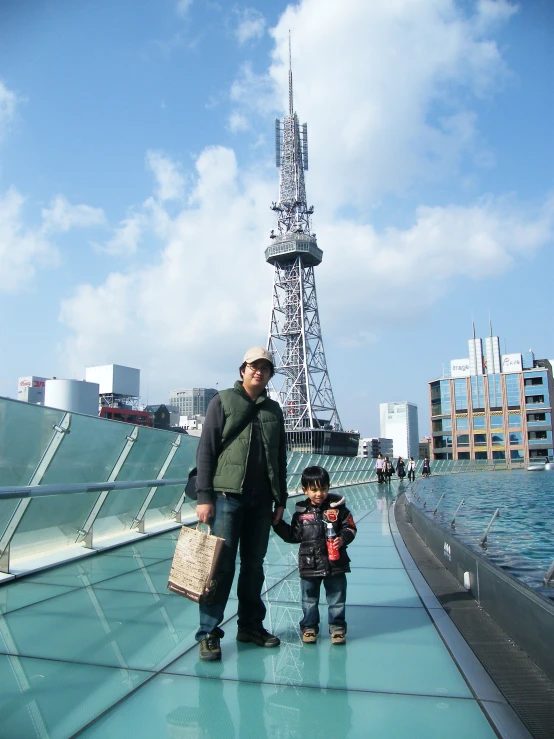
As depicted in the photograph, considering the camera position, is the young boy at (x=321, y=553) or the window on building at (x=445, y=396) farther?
the window on building at (x=445, y=396)

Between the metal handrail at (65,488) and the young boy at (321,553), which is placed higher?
the metal handrail at (65,488)

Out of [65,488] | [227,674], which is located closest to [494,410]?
[65,488]

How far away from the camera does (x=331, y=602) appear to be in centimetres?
328

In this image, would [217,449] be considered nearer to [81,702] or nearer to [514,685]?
[81,702]

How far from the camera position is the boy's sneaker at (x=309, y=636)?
3.21 metres

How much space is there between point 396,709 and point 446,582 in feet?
8.18

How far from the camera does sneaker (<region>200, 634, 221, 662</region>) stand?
294cm

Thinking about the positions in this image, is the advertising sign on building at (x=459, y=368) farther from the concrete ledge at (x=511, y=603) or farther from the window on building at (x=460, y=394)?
the concrete ledge at (x=511, y=603)

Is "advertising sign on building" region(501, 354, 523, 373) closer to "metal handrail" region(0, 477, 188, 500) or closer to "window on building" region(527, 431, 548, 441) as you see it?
"window on building" region(527, 431, 548, 441)

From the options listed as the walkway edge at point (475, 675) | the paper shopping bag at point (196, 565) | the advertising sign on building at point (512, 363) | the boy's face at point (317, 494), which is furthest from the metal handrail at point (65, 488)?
the advertising sign on building at point (512, 363)

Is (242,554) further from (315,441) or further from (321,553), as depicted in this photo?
(315,441)

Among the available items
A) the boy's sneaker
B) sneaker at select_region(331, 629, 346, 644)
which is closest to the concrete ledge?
sneaker at select_region(331, 629, 346, 644)

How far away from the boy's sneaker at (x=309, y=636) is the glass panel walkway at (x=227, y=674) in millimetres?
49

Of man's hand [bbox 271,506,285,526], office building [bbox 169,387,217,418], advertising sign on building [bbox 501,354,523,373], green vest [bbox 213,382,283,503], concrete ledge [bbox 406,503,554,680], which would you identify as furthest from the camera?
office building [bbox 169,387,217,418]
